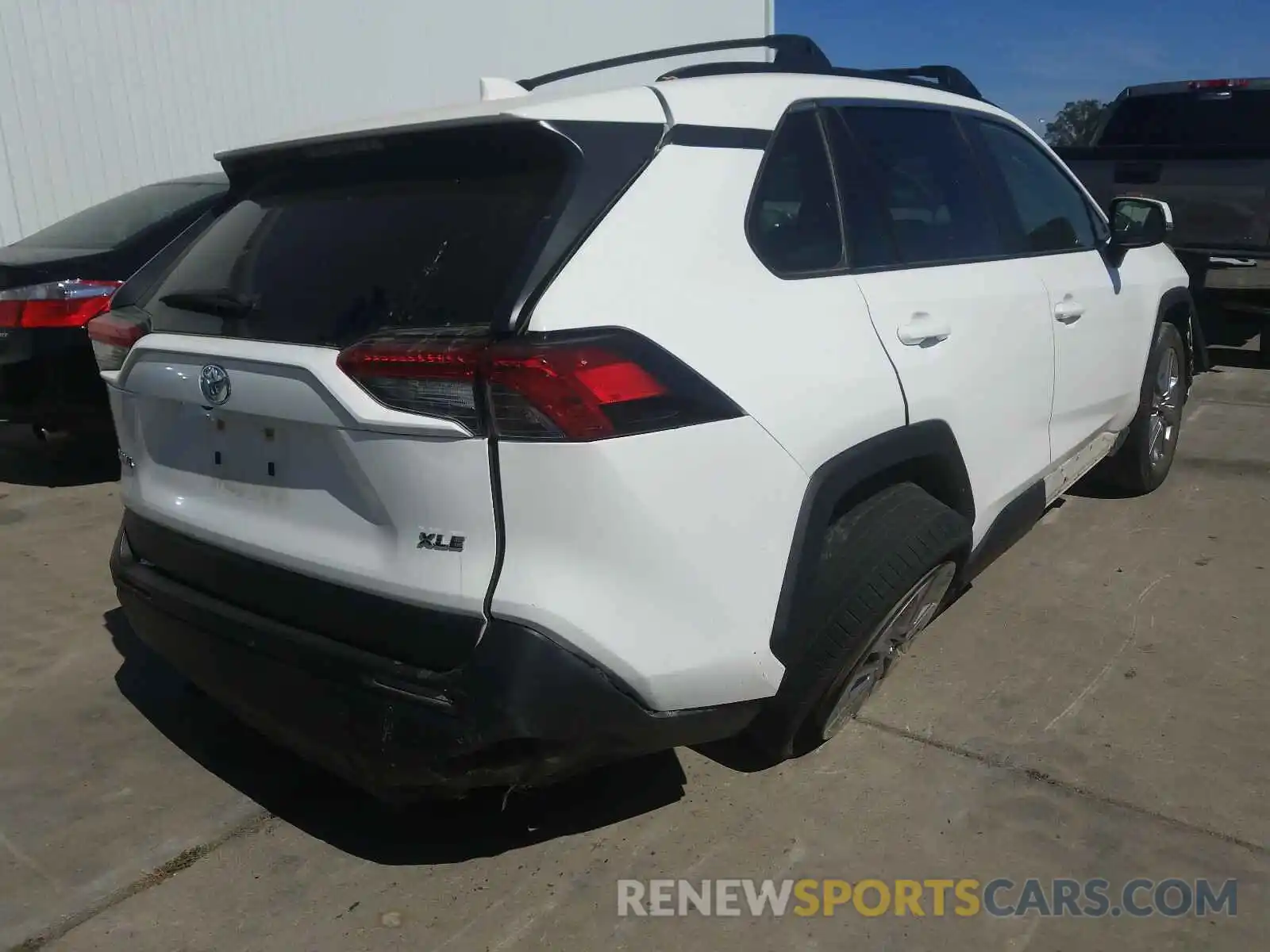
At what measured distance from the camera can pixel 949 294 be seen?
2826 mm

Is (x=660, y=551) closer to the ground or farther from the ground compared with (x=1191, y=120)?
closer to the ground

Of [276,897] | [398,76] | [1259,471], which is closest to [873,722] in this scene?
[276,897]

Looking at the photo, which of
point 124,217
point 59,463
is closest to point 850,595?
point 124,217

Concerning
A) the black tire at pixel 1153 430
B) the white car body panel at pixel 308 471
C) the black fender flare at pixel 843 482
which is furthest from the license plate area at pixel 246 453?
the black tire at pixel 1153 430

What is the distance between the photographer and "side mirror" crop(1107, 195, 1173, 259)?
4.08 metres

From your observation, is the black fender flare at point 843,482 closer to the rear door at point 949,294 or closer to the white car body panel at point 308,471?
the rear door at point 949,294

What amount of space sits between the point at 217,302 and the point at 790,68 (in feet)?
5.31

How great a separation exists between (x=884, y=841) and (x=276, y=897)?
1.41 m

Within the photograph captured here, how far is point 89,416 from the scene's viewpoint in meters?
5.25

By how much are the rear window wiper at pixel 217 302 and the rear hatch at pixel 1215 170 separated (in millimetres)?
6851

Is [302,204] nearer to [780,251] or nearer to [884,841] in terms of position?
[780,251]

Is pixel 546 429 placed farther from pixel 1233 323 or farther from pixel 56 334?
pixel 1233 323

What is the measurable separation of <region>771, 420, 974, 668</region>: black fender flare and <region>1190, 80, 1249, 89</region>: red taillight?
286 inches

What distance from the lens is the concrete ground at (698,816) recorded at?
88.7 inches
